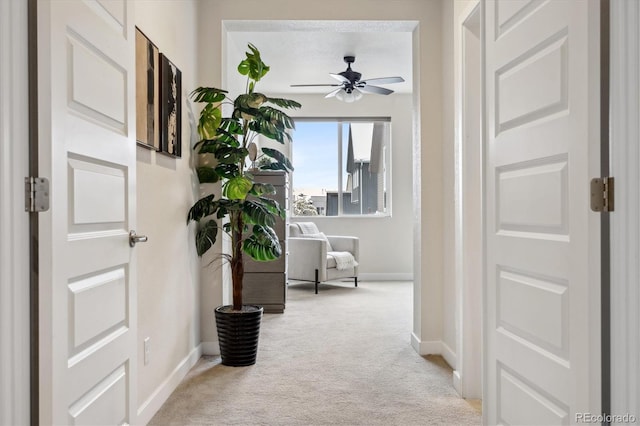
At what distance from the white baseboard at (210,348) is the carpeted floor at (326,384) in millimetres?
99

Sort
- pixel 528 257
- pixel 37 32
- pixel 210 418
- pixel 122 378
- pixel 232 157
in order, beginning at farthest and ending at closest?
pixel 232 157 < pixel 210 418 < pixel 122 378 < pixel 528 257 < pixel 37 32

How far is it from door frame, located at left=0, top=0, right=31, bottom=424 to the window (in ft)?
21.1

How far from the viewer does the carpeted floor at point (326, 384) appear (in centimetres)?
248

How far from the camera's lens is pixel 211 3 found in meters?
3.52

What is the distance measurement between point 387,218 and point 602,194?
6185mm

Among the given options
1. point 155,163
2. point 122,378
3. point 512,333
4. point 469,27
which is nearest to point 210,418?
point 122,378

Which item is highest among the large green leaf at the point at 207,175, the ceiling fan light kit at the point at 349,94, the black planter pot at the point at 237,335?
the ceiling fan light kit at the point at 349,94

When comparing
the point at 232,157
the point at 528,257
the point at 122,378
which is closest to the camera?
the point at 528,257

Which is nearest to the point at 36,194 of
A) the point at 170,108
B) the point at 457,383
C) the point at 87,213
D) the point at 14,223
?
the point at 14,223

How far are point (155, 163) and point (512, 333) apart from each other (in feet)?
6.13

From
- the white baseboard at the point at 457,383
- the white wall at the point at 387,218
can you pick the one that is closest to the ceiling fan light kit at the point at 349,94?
the white wall at the point at 387,218

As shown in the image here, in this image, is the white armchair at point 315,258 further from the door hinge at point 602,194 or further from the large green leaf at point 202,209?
the door hinge at point 602,194

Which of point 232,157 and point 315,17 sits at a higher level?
point 315,17

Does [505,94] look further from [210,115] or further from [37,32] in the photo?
[210,115]
